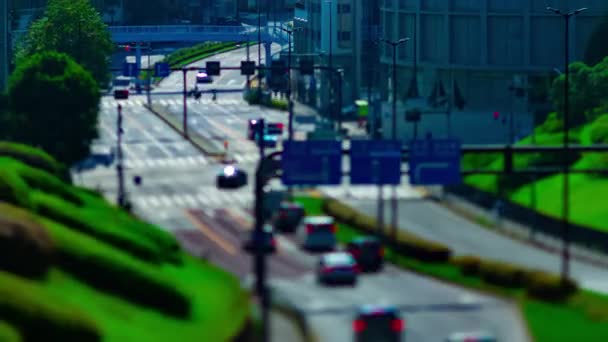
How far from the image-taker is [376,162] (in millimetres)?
84000

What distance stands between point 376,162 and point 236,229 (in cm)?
1246

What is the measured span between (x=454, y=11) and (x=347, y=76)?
22.1 meters

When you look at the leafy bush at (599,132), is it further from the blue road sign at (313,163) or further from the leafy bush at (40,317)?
the leafy bush at (40,317)

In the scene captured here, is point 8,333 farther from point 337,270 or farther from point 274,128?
point 274,128

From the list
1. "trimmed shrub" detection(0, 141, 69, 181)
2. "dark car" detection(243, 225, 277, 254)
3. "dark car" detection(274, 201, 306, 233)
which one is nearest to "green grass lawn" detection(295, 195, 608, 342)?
"dark car" detection(243, 225, 277, 254)

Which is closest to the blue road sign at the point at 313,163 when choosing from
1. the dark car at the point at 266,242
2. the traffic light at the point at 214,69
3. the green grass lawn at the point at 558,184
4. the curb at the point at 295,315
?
the dark car at the point at 266,242

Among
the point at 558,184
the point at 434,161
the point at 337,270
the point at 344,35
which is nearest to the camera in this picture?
the point at 337,270

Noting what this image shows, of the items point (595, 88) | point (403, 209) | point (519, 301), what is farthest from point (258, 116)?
point (519, 301)

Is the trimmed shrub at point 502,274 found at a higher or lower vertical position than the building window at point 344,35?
lower

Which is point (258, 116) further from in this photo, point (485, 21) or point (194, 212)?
point (194, 212)

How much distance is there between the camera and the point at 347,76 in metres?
167

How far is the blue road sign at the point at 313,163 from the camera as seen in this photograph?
82250 millimetres

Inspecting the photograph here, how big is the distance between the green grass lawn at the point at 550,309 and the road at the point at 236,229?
783 millimetres

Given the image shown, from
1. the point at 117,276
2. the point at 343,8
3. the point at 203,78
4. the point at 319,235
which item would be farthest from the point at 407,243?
the point at 203,78
